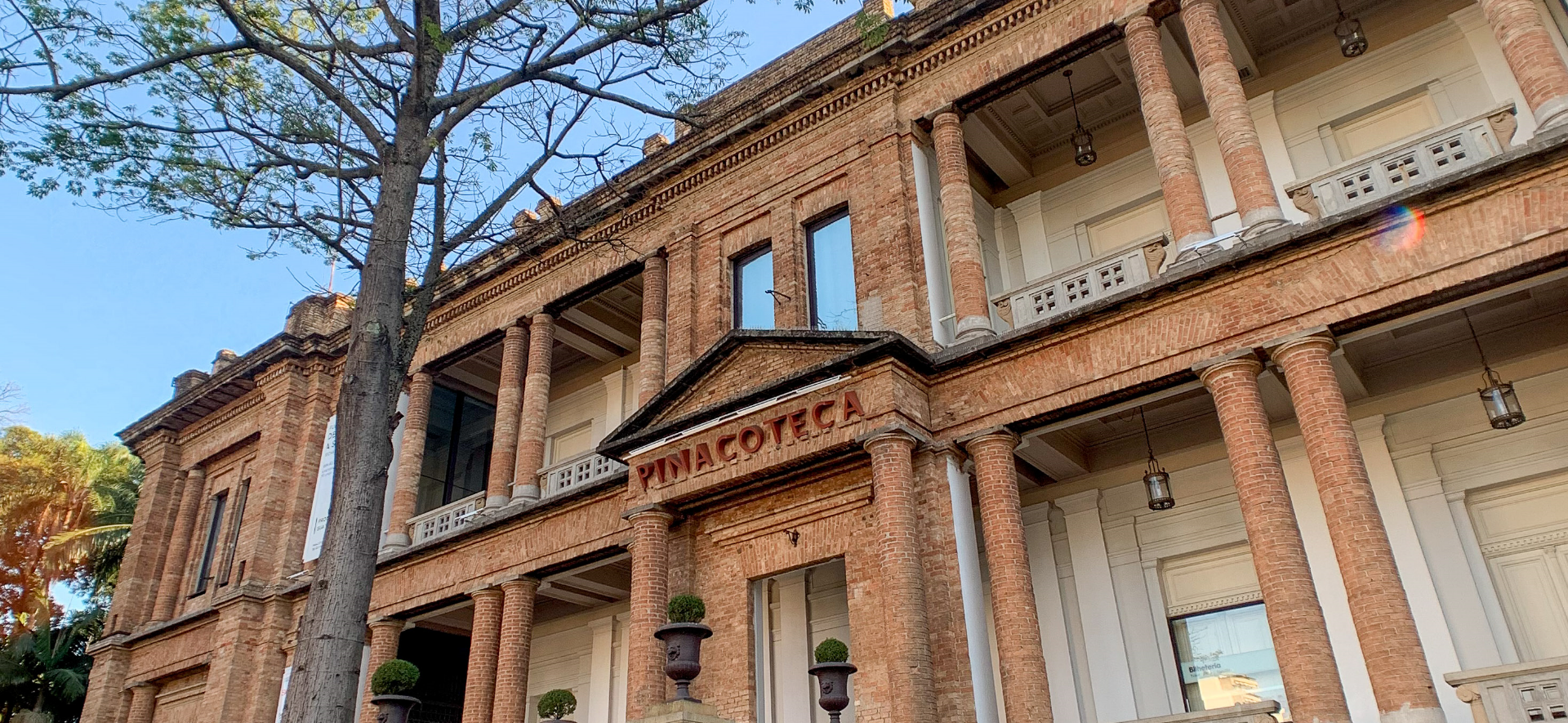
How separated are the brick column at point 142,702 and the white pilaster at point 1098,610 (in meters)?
19.0

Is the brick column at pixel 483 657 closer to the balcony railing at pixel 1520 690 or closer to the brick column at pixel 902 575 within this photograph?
the brick column at pixel 902 575

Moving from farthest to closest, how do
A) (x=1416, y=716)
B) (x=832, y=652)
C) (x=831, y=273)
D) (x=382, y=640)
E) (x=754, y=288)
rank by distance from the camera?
1. (x=382, y=640)
2. (x=754, y=288)
3. (x=831, y=273)
4. (x=832, y=652)
5. (x=1416, y=716)

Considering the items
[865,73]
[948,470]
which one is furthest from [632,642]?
[865,73]

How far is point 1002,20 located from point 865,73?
81.2 inches

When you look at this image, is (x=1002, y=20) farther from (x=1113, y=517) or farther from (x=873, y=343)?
(x=1113, y=517)

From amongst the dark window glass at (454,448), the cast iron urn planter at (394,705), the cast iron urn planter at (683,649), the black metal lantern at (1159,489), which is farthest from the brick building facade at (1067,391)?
the dark window glass at (454,448)

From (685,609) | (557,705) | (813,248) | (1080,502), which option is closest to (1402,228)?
(1080,502)

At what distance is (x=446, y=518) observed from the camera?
60.7 ft

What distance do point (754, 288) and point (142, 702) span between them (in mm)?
16181

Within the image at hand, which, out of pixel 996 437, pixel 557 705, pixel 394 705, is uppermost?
pixel 996 437

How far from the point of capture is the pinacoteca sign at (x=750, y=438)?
12.3 meters

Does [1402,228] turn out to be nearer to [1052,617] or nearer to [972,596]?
[972,596]

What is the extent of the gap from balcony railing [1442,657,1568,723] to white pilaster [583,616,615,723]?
12837 mm

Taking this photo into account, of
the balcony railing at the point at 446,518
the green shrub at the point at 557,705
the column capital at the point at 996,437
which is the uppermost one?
the balcony railing at the point at 446,518
